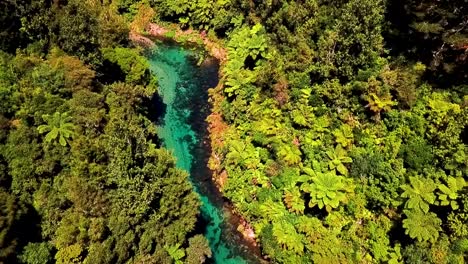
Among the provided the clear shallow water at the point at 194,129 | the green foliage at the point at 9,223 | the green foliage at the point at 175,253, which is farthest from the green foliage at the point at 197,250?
the green foliage at the point at 9,223

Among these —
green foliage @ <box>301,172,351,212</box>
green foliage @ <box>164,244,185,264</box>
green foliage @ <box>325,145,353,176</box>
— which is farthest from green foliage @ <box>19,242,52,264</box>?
green foliage @ <box>325,145,353,176</box>

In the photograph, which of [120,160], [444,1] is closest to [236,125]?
[120,160]

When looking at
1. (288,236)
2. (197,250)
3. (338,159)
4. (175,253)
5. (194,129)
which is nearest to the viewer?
(175,253)

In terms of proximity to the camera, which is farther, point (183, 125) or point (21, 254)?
point (183, 125)

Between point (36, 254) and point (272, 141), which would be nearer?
point (36, 254)

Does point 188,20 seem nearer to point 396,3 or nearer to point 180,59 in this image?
point 180,59

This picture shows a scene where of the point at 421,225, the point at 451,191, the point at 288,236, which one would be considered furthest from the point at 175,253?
the point at 451,191

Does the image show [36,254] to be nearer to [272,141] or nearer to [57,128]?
[57,128]
